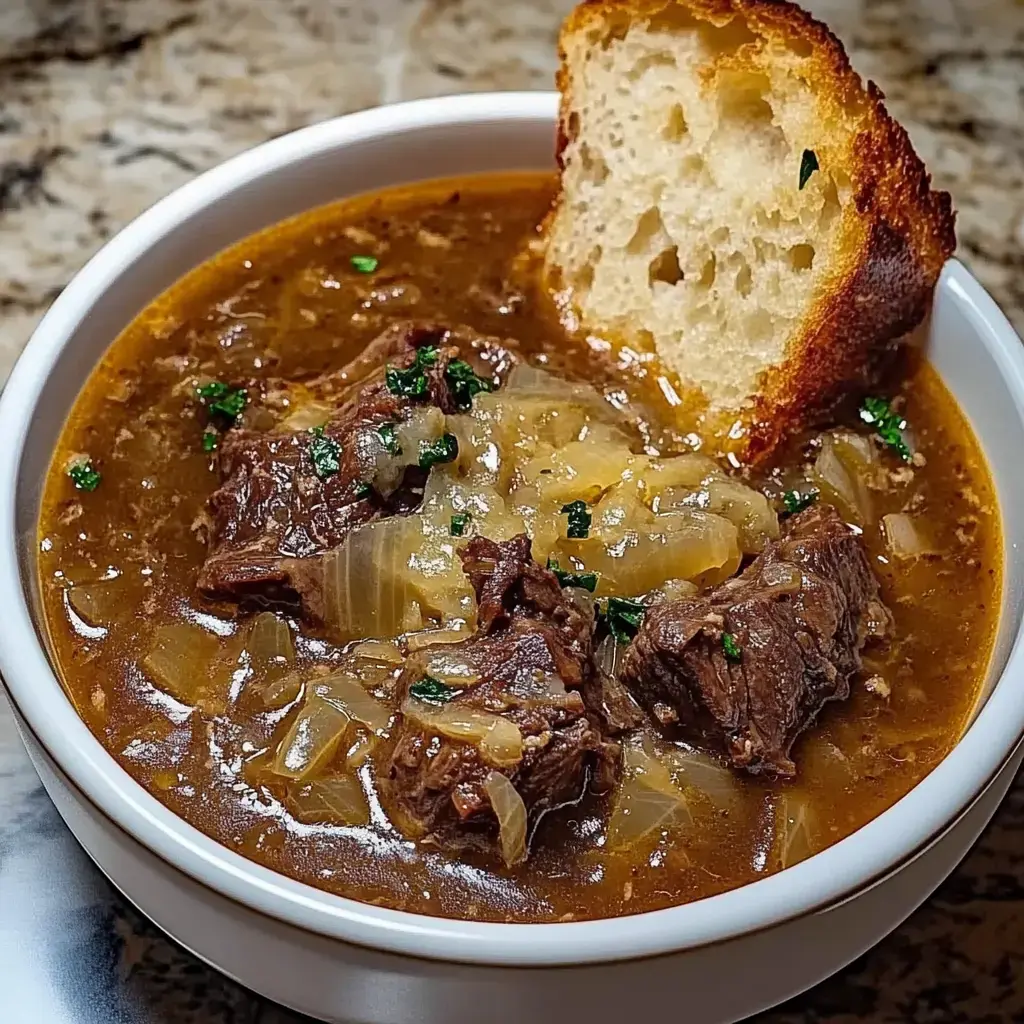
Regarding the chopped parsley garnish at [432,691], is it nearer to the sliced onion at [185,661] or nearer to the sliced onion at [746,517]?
the sliced onion at [185,661]

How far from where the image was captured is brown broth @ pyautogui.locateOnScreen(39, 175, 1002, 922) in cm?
181

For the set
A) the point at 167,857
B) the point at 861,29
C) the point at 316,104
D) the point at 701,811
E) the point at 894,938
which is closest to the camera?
the point at 167,857

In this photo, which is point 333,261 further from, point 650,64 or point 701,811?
point 701,811

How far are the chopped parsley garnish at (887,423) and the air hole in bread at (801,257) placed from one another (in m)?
0.27

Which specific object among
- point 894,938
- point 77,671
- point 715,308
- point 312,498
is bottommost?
point 894,938

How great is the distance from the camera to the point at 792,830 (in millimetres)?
1860

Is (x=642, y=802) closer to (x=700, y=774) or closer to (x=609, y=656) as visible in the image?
(x=700, y=774)

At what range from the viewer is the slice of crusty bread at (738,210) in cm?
229

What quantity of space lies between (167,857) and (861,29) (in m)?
2.96

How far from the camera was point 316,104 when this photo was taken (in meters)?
3.37

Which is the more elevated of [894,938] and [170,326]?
[170,326]

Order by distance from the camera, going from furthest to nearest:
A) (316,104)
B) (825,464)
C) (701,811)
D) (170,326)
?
(316,104) < (170,326) < (825,464) < (701,811)

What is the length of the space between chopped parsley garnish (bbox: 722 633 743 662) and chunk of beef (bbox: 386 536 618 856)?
0.20m

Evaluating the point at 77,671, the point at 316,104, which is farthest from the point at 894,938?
the point at 316,104
